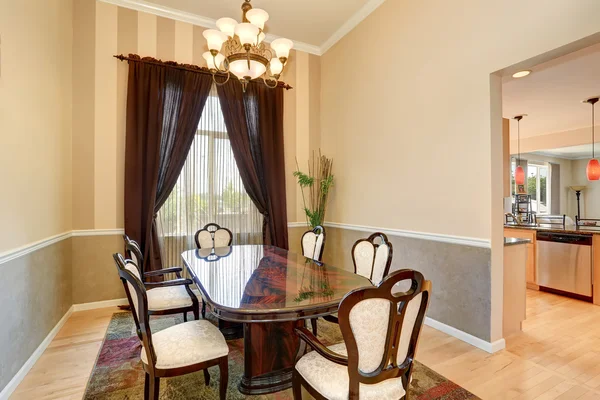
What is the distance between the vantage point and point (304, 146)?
15.4 feet

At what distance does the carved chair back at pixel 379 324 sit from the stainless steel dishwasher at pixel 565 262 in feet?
13.1

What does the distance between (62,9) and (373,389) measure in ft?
14.0

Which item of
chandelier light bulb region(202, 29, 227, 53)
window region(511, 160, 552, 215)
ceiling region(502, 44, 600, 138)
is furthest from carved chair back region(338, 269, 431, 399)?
window region(511, 160, 552, 215)

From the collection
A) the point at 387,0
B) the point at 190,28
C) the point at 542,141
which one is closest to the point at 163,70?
the point at 190,28

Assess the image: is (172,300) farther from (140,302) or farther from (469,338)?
(469,338)

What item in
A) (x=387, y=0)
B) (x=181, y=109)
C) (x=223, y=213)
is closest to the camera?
(x=387, y=0)

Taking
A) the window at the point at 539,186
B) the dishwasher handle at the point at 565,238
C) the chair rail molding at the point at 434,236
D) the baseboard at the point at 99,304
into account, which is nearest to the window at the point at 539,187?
the window at the point at 539,186

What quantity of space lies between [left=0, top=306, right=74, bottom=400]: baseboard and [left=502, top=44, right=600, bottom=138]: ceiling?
4.90m

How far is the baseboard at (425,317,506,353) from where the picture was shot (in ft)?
8.10

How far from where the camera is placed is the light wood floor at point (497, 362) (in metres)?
1.97

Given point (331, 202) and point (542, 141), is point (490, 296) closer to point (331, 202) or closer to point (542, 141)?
point (331, 202)

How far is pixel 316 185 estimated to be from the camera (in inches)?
183

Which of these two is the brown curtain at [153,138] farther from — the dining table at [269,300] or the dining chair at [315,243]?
the dining chair at [315,243]

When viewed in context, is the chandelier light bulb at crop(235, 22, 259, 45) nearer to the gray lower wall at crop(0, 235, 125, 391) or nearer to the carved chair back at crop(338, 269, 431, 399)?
the carved chair back at crop(338, 269, 431, 399)
